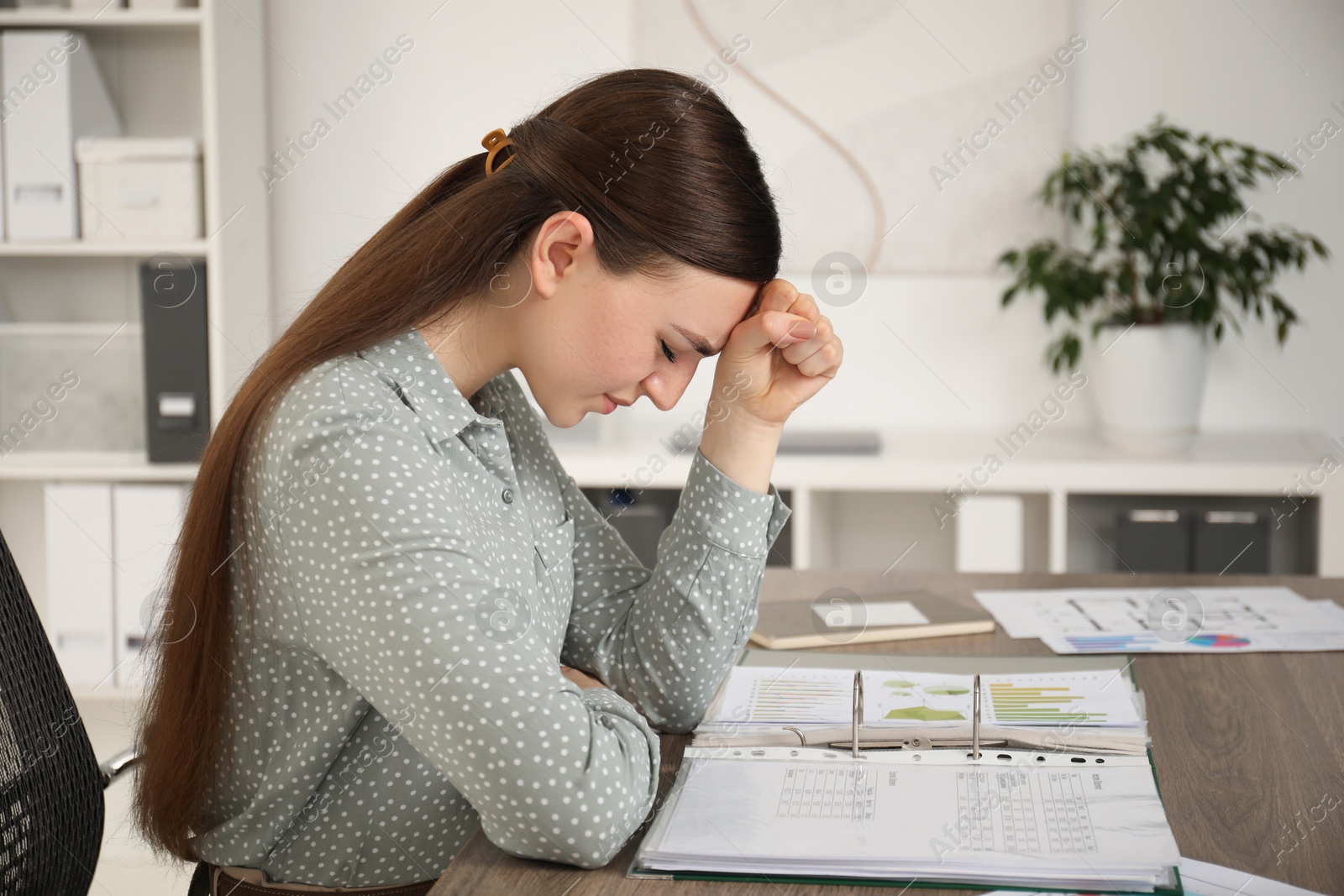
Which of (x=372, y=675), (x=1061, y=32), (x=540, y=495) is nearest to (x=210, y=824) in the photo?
(x=372, y=675)

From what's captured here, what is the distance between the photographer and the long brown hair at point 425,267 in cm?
89

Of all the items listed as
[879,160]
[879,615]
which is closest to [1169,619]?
[879,615]

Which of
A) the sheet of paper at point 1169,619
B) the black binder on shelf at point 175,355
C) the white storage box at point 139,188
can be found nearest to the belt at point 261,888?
the sheet of paper at point 1169,619

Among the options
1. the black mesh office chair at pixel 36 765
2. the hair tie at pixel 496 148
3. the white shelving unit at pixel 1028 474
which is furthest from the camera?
the white shelving unit at pixel 1028 474

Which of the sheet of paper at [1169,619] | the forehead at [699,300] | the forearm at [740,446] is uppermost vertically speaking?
the forehead at [699,300]

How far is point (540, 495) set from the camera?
45.1 inches

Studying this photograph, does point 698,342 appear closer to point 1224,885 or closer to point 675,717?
point 675,717

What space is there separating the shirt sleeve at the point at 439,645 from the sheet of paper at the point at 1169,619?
2.00 ft

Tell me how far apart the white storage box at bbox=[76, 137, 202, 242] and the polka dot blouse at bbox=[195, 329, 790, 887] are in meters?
1.77

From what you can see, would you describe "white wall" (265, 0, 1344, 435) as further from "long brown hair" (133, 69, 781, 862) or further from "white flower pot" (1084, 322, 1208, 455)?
"long brown hair" (133, 69, 781, 862)

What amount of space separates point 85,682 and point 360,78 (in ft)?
5.09

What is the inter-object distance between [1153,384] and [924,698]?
5.50 ft

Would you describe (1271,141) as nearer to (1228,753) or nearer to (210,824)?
(1228,753)

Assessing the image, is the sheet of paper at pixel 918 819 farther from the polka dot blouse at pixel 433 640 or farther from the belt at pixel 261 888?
the belt at pixel 261 888
